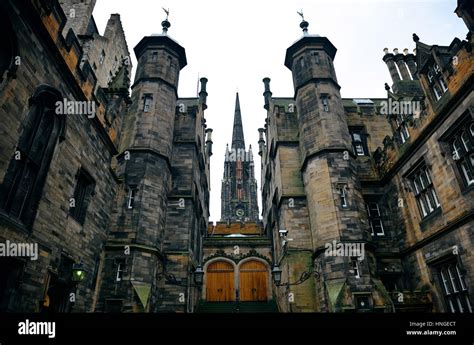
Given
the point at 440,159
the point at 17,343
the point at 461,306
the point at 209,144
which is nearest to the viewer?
the point at 17,343

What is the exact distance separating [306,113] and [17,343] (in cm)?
1646

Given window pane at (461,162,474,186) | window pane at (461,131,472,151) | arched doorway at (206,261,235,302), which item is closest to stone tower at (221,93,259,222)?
arched doorway at (206,261,235,302)

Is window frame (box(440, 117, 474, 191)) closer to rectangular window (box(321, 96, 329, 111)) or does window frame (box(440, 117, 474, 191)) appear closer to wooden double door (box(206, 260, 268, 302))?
rectangular window (box(321, 96, 329, 111))

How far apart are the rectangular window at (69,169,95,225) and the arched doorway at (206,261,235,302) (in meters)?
12.4

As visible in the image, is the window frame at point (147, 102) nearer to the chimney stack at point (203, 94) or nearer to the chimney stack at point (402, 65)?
the chimney stack at point (203, 94)

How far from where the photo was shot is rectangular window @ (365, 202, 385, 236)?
1538 cm

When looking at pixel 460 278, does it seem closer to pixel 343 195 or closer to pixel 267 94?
pixel 343 195

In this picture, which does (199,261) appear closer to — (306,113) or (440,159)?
(306,113)

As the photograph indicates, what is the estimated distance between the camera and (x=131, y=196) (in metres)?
13.8

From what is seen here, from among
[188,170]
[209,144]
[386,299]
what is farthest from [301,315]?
[209,144]

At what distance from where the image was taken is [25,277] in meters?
6.92

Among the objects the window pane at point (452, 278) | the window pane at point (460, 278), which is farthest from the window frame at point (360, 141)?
the window pane at point (460, 278)

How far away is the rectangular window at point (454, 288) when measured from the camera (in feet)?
34.0

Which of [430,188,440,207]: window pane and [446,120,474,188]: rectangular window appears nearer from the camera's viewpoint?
[446,120,474,188]: rectangular window
